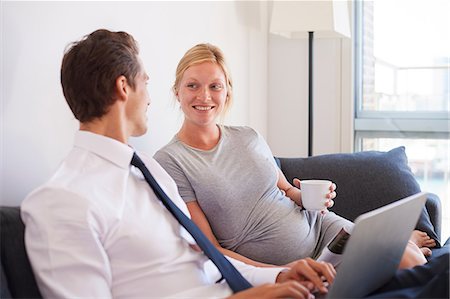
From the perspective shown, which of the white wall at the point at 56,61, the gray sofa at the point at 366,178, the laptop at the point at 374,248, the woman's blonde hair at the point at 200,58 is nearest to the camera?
the laptop at the point at 374,248

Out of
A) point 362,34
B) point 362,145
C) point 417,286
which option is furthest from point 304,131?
point 417,286

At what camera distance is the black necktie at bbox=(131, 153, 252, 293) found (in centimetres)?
171

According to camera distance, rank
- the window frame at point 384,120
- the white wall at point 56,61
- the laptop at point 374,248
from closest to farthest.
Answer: the laptop at point 374,248 < the white wall at point 56,61 < the window frame at point 384,120

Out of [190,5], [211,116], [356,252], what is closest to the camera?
[356,252]

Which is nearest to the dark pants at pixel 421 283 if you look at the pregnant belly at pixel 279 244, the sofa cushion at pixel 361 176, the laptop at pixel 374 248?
the laptop at pixel 374 248

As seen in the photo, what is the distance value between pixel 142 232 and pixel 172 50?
134 cm

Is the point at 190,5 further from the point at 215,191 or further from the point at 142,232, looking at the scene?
the point at 142,232

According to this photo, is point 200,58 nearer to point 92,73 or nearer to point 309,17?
point 92,73

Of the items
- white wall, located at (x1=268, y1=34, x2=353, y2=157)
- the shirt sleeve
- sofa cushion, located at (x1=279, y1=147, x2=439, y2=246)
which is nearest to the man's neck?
the shirt sleeve

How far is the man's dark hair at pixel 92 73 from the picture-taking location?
1671 mm

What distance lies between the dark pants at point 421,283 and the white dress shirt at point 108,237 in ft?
0.98

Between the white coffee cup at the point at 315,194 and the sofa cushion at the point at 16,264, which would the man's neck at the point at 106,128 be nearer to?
the sofa cushion at the point at 16,264

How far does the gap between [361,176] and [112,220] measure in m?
1.40

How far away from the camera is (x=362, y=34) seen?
148 inches
